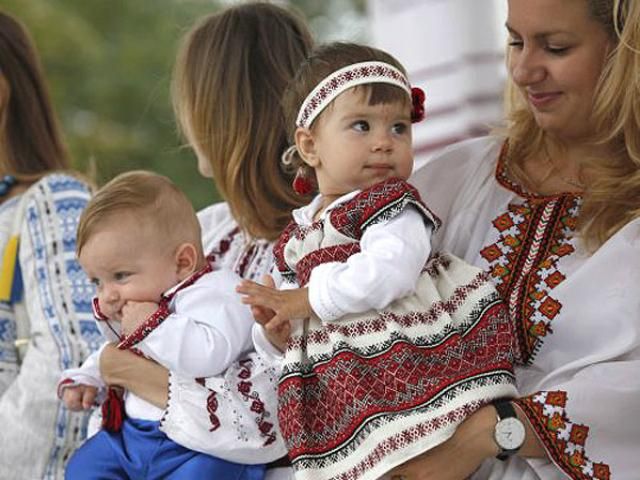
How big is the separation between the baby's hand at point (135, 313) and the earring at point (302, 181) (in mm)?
370

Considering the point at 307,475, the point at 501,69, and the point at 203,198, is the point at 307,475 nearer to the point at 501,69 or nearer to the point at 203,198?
the point at 501,69

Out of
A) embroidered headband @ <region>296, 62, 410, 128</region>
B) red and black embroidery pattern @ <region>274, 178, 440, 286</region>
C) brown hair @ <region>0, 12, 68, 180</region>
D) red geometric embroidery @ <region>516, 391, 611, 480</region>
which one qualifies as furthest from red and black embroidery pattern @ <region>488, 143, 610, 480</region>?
brown hair @ <region>0, 12, 68, 180</region>

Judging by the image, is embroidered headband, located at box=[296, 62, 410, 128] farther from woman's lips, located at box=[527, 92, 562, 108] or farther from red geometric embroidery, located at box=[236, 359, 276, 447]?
red geometric embroidery, located at box=[236, 359, 276, 447]

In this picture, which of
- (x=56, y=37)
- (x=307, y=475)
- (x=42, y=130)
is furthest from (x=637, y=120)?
(x=56, y=37)

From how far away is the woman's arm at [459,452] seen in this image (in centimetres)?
259

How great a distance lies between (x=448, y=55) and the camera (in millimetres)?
5379

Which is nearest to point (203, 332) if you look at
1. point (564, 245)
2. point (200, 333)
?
point (200, 333)

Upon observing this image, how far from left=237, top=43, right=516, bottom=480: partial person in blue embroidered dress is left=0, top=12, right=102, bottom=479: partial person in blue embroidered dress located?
972 mm

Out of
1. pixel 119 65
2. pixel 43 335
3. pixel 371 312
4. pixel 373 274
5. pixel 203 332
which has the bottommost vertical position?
pixel 119 65

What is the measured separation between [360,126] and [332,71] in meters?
0.13

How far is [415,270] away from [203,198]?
440 inches

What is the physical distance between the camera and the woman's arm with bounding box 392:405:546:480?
259 centimetres

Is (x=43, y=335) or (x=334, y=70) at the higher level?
(x=334, y=70)

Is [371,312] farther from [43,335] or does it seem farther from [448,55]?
[448,55]
